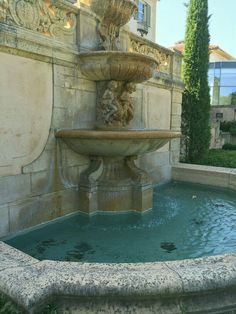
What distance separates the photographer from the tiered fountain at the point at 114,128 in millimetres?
4773

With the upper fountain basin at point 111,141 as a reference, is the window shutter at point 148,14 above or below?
above

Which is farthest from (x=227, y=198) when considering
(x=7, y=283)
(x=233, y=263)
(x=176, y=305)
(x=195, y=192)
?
(x=7, y=283)

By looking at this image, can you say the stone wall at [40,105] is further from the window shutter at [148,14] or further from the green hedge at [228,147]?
the window shutter at [148,14]

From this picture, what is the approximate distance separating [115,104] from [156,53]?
272 centimetres

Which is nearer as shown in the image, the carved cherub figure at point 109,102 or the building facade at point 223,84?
the carved cherub figure at point 109,102

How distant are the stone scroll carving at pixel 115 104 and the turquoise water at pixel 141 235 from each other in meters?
1.69

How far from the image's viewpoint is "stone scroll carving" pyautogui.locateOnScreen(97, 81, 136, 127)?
5.21m

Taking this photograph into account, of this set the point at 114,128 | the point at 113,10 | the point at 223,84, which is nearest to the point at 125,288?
the point at 114,128

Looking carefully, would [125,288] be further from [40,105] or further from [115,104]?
[115,104]

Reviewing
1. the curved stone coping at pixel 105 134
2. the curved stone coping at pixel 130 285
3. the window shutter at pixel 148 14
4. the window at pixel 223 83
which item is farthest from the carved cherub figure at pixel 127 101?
the window at pixel 223 83

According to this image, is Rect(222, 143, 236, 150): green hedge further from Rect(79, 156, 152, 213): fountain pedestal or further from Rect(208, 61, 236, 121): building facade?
Rect(79, 156, 152, 213): fountain pedestal

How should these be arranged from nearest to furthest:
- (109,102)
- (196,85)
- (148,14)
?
(109,102)
(196,85)
(148,14)

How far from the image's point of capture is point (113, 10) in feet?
17.4

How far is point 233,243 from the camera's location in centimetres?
396
